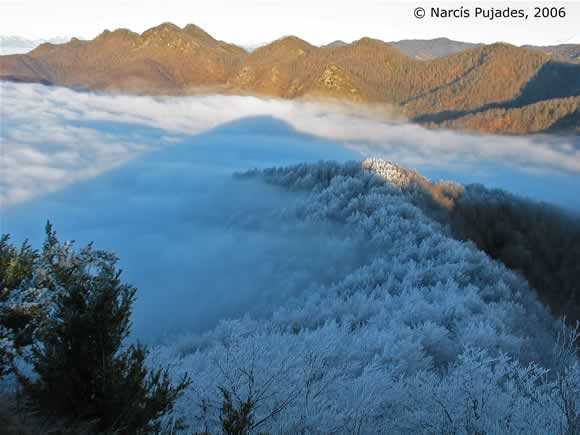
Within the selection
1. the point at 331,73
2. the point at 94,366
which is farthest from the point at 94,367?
the point at 331,73

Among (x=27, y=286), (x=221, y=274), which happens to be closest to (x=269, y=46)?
(x=221, y=274)

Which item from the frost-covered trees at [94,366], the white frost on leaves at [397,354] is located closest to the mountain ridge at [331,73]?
the white frost on leaves at [397,354]

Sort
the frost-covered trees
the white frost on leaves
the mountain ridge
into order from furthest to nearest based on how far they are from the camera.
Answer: the mountain ridge → the white frost on leaves → the frost-covered trees

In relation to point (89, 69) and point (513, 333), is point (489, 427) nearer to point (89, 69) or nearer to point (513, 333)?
point (513, 333)

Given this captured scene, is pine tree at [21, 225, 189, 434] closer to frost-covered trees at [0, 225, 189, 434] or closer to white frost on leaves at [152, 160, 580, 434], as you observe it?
frost-covered trees at [0, 225, 189, 434]

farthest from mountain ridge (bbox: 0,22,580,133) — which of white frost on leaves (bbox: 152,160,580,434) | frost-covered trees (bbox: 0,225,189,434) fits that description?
frost-covered trees (bbox: 0,225,189,434)

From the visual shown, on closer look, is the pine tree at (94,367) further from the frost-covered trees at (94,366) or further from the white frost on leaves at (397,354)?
the white frost on leaves at (397,354)

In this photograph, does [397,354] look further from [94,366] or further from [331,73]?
[331,73]

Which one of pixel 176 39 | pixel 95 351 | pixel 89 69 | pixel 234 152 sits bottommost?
pixel 234 152
